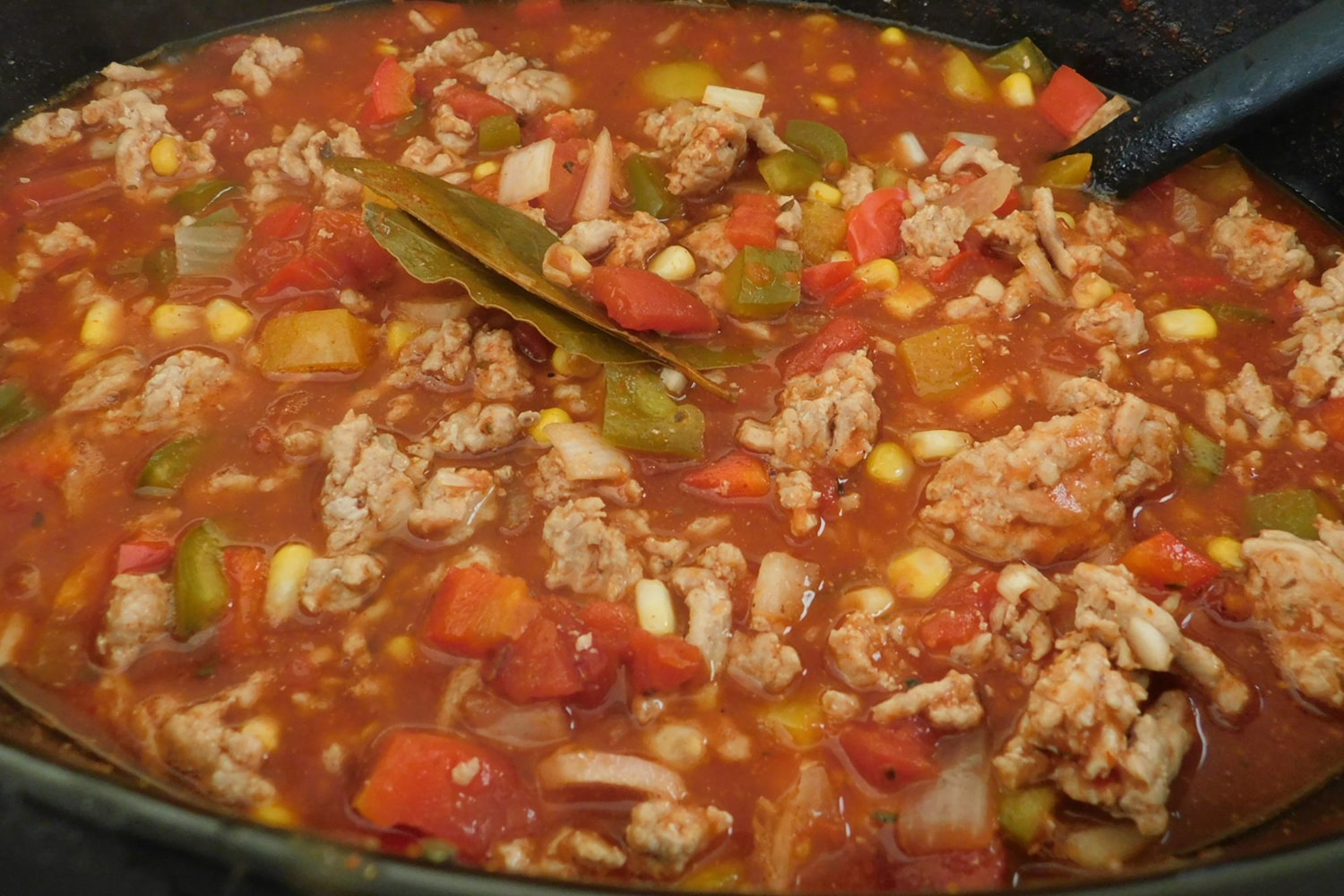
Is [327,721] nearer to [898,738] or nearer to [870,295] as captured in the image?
[898,738]

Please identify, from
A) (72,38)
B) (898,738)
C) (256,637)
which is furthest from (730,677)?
(72,38)

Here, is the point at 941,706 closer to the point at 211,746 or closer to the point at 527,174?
the point at 211,746

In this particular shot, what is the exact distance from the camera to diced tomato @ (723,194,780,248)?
12.7 ft

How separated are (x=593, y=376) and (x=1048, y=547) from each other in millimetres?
1599

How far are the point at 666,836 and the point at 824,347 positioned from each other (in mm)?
1809

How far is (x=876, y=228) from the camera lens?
A: 156 inches

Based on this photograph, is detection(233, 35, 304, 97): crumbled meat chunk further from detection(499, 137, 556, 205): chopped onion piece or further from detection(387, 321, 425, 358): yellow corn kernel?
detection(387, 321, 425, 358): yellow corn kernel

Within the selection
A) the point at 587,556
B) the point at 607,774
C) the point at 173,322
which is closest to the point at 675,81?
the point at 173,322

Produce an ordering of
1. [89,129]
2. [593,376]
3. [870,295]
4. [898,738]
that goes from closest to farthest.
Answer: [898,738]
[593,376]
[870,295]
[89,129]

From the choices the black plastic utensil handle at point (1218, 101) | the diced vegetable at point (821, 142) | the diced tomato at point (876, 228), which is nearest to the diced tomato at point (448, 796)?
the diced tomato at point (876, 228)

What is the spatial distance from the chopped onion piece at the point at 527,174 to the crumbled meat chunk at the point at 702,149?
19.9 inches

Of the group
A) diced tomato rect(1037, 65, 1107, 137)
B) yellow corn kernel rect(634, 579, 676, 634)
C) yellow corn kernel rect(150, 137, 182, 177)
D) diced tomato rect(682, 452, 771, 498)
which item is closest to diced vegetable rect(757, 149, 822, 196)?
diced tomato rect(1037, 65, 1107, 137)

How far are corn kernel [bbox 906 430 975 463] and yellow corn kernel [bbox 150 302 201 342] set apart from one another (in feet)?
8.47

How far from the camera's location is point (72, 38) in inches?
182
